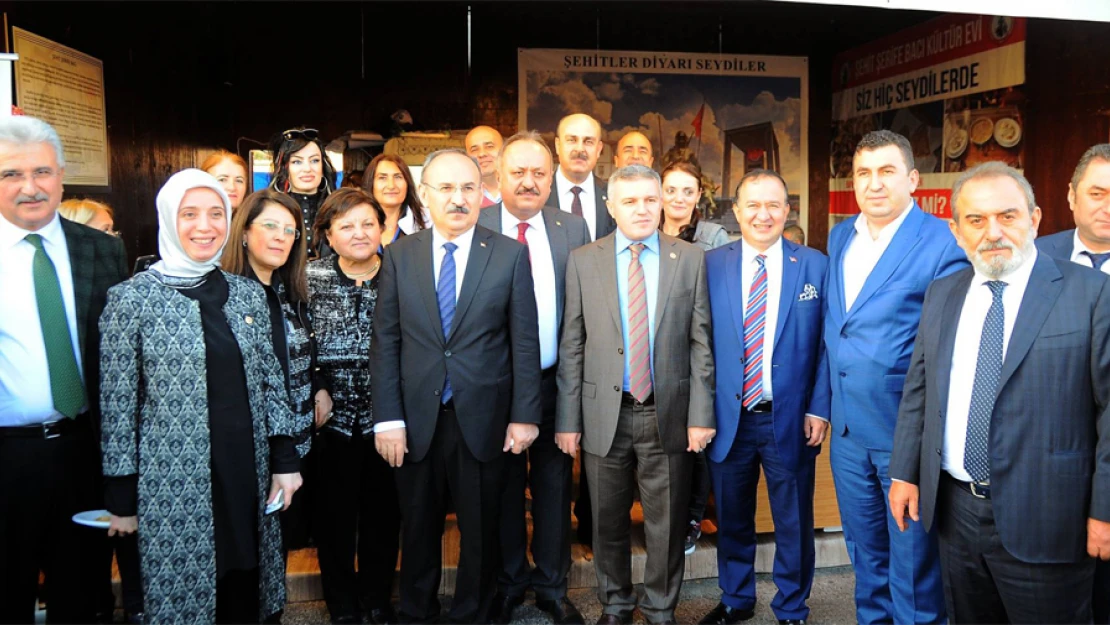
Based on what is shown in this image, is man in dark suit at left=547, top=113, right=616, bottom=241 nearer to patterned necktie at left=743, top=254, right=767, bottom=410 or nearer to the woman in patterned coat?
patterned necktie at left=743, top=254, right=767, bottom=410

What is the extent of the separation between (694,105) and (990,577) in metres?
6.46

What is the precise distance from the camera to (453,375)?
3217mm

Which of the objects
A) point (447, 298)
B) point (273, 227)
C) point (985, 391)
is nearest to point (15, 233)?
point (273, 227)

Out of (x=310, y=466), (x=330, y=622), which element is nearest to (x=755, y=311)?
(x=310, y=466)

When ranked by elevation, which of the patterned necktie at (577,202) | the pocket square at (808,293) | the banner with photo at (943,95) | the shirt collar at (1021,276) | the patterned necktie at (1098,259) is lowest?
the pocket square at (808,293)

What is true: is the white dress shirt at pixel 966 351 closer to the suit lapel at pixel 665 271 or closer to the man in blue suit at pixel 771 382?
the man in blue suit at pixel 771 382

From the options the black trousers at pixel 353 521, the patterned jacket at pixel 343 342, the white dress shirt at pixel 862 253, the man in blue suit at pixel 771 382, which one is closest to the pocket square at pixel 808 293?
the man in blue suit at pixel 771 382

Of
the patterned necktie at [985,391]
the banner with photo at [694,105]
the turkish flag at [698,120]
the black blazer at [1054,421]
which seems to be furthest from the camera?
the turkish flag at [698,120]

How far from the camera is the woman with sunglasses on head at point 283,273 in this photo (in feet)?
10.2

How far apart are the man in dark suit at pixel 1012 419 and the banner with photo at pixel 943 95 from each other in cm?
374

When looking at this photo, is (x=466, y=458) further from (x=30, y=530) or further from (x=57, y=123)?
(x=57, y=123)

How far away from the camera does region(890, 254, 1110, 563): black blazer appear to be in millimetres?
2406

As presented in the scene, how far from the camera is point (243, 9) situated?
748cm

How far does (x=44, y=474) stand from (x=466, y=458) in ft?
4.84
